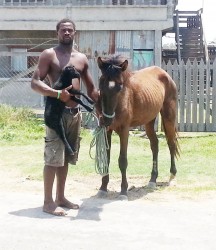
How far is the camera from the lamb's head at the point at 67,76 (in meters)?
5.45

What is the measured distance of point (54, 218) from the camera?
5445 millimetres

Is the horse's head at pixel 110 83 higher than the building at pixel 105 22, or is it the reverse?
the building at pixel 105 22

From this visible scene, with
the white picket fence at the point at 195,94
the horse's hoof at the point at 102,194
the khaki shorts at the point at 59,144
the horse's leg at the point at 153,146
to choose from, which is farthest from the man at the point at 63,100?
the white picket fence at the point at 195,94

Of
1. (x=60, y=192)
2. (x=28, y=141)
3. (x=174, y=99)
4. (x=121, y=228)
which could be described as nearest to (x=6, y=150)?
(x=28, y=141)

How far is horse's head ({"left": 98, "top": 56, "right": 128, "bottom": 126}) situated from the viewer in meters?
6.21

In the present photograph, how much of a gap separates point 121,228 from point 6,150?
6.21 m

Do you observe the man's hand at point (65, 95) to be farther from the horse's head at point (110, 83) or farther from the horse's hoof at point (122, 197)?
the horse's hoof at point (122, 197)

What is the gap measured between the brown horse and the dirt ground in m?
0.63

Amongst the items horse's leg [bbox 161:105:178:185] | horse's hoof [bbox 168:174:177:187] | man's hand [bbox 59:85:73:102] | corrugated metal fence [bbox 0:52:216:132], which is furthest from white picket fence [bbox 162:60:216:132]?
man's hand [bbox 59:85:73:102]

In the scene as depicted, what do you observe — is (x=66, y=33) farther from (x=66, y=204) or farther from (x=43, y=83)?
(x=66, y=204)

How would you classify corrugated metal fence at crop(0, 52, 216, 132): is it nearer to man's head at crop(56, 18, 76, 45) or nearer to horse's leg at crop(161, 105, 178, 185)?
horse's leg at crop(161, 105, 178, 185)

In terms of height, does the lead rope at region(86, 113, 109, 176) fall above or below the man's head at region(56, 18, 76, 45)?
below

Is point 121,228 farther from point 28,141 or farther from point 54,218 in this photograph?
point 28,141

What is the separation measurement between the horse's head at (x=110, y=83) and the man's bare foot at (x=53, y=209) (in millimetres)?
1285
